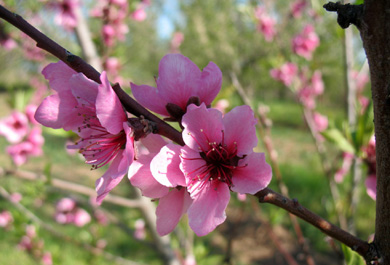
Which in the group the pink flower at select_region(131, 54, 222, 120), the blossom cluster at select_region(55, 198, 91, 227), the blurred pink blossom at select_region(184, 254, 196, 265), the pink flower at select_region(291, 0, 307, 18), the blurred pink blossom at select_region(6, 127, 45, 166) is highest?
the pink flower at select_region(291, 0, 307, 18)

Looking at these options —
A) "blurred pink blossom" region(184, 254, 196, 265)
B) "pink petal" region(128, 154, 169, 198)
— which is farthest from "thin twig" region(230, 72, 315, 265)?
"blurred pink blossom" region(184, 254, 196, 265)

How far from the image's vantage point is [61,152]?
933 cm

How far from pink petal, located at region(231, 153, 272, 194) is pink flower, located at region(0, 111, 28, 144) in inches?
87.2

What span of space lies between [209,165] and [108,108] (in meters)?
0.28

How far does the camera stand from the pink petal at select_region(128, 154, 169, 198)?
654mm

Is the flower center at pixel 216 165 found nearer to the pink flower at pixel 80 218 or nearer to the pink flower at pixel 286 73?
the pink flower at pixel 286 73

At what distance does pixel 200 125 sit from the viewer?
0.69m

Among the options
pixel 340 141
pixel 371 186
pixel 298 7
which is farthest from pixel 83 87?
pixel 298 7

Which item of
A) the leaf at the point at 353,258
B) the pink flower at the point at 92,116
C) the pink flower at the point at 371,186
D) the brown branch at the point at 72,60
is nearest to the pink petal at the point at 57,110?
the pink flower at the point at 92,116

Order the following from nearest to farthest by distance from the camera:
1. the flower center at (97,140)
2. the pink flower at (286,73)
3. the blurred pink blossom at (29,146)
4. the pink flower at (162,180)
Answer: the pink flower at (162,180)
the flower center at (97,140)
the blurred pink blossom at (29,146)
the pink flower at (286,73)

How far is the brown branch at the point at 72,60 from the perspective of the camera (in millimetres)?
563

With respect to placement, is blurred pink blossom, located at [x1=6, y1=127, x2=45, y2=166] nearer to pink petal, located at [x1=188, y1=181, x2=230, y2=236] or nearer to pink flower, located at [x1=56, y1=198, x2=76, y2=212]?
pink flower, located at [x1=56, y1=198, x2=76, y2=212]

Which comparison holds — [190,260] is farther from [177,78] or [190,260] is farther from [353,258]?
[177,78]

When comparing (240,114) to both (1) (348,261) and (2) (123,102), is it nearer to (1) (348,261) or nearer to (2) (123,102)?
(2) (123,102)
